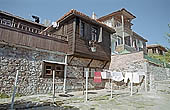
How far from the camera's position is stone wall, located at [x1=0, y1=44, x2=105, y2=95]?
672 cm

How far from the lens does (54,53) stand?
872 cm

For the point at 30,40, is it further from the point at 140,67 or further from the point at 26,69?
the point at 140,67

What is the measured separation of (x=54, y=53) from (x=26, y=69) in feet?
7.08

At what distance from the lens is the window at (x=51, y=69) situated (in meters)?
8.22

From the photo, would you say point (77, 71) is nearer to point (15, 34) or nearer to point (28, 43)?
point (28, 43)

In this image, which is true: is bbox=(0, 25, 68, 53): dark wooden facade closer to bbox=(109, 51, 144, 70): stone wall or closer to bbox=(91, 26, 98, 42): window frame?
bbox=(91, 26, 98, 42): window frame

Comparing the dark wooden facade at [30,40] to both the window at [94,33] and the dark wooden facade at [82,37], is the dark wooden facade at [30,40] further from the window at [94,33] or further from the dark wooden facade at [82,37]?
the window at [94,33]

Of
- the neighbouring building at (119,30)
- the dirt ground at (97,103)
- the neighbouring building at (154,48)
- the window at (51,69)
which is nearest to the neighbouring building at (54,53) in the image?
the window at (51,69)

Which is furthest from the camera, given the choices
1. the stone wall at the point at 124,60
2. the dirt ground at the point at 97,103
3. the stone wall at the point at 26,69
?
the stone wall at the point at 124,60

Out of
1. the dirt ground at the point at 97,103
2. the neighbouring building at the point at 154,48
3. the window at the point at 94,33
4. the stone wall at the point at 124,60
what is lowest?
the dirt ground at the point at 97,103

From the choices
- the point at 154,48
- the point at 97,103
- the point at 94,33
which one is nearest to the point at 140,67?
the point at 94,33

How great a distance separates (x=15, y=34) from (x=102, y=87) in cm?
881

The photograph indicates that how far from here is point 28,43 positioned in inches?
296

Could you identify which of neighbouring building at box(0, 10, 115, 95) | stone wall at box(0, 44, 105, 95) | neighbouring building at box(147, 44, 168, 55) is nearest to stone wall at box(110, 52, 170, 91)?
neighbouring building at box(0, 10, 115, 95)
